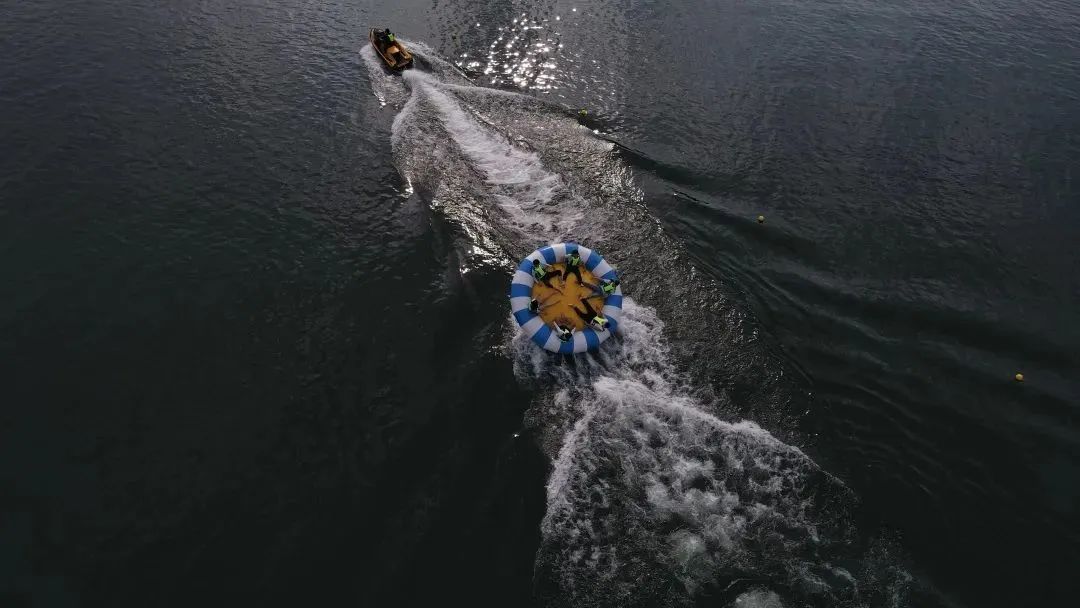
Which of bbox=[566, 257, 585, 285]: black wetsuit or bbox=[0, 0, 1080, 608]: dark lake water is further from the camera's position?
bbox=[566, 257, 585, 285]: black wetsuit

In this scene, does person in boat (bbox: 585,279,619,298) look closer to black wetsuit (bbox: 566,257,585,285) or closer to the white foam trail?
black wetsuit (bbox: 566,257,585,285)

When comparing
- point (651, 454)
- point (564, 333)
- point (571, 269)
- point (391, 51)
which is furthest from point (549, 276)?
point (391, 51)

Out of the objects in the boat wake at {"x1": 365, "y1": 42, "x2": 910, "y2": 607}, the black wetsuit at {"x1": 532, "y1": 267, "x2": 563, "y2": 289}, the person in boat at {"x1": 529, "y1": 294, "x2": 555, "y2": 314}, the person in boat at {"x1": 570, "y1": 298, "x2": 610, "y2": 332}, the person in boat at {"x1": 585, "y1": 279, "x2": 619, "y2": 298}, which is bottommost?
the boat wake at {"x1": 365, "y1": 42, "x2": 910, "y2": 607}

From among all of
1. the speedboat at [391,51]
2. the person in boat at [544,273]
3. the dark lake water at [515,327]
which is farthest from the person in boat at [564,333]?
the speedboat at [391,51]

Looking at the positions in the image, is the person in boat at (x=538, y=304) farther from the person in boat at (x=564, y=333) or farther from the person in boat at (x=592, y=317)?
the person in boat at (x=564, y=333)

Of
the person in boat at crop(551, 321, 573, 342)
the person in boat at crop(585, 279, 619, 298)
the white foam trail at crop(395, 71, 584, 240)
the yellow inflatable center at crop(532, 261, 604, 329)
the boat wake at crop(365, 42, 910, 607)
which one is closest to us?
the boat wake at crop(365, 42, 910, 607)

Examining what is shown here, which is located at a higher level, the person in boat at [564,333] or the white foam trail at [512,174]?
the white foam trail at [512,174]

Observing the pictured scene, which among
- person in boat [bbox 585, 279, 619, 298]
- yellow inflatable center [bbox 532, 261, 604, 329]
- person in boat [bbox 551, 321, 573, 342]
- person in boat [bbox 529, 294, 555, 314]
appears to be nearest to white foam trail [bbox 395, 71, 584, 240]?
yellow inflatable center [bbox 532, 261, 604, 329]
